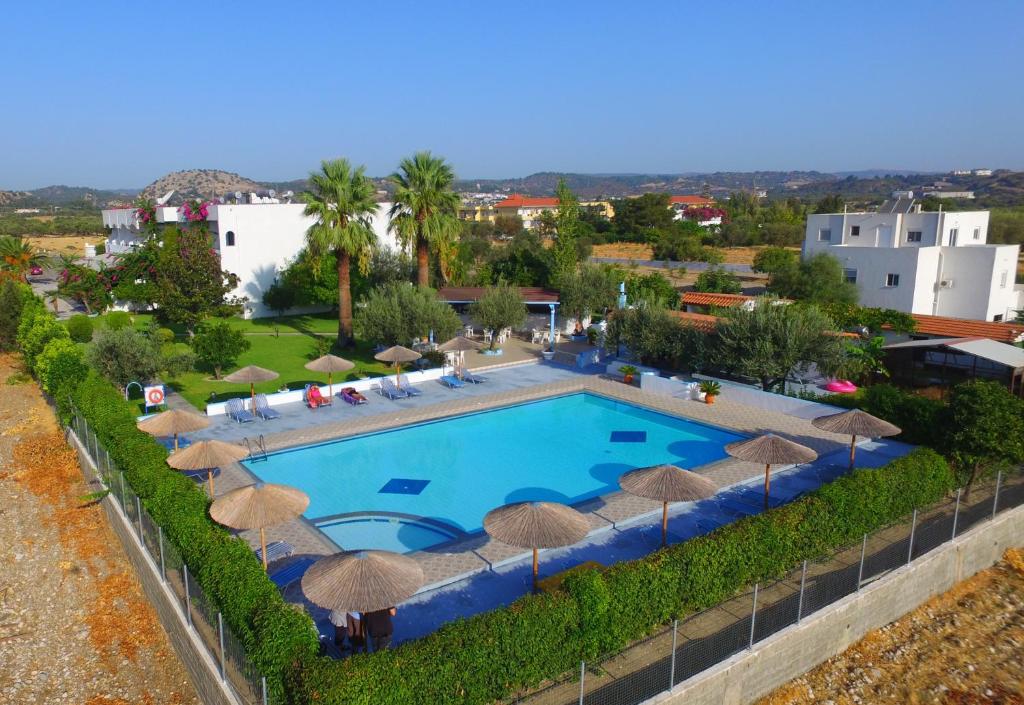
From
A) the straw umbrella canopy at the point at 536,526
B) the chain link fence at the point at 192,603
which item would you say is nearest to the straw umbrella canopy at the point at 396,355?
the chain link fence at the point at 192,603

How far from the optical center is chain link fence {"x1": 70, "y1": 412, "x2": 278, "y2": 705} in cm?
882

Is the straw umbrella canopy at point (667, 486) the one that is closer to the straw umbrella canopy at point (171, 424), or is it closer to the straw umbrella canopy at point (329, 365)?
the straw umbrella canopy at point (171, 424)

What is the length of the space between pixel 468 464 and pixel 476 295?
16690 mm

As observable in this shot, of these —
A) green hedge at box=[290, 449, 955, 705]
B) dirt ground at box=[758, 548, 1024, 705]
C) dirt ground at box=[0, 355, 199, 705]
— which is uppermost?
green hedge at box=[290, 449, 955, 705]

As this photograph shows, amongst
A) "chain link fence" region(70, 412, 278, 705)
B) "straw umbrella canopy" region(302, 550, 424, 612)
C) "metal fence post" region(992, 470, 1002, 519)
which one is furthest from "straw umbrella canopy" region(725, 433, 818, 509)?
"chain link fence" region(70, 412, 278, 705)

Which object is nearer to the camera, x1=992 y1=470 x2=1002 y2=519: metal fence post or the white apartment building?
x1=992 y1=470 x2=1002 y2=519: metal fence post

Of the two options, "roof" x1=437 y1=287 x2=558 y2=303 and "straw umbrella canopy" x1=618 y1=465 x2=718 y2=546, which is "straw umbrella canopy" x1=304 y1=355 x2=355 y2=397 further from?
"straw umbrella canopy" x1=618 y1=465 x2=718 y2=546

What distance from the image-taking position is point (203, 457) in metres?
14.2

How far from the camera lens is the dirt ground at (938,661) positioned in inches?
432

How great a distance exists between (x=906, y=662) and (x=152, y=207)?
46381 millimetres

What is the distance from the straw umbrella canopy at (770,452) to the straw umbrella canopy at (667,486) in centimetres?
198

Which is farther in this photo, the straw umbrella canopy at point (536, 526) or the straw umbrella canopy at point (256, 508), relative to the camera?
the straw umbrella canopy at point (256, 508)

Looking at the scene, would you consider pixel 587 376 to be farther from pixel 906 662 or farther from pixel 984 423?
pixel 906 662

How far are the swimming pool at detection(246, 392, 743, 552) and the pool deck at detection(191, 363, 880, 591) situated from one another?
1.46 ft
